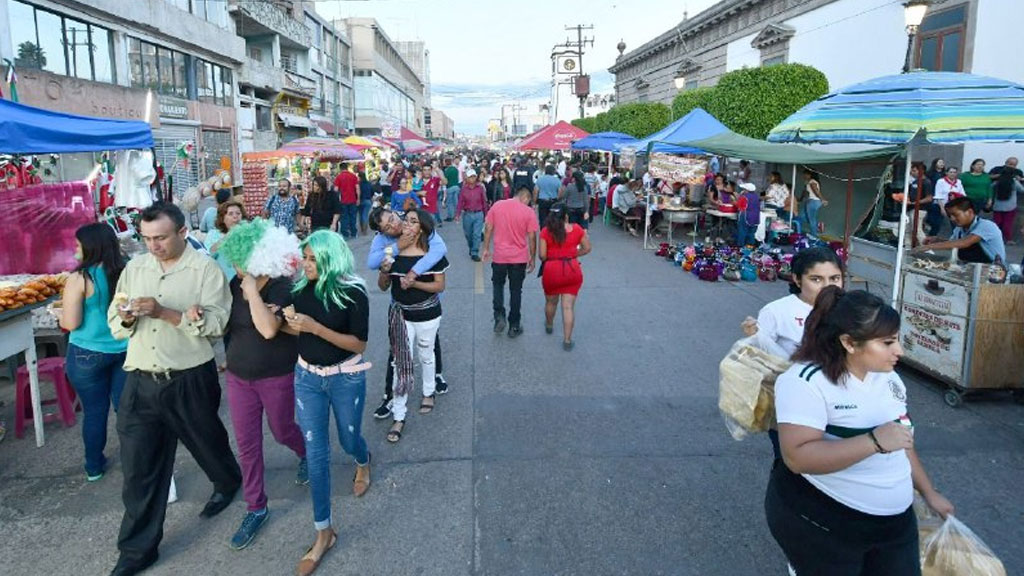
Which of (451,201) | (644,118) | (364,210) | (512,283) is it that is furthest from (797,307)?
(644,118)

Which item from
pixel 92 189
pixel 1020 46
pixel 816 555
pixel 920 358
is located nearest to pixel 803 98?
pixel 1020 46

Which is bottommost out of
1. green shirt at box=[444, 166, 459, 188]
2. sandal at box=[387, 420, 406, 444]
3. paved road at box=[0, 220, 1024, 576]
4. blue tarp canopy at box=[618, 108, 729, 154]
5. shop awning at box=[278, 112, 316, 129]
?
paved road at box=[0, 220, 1024, 576]

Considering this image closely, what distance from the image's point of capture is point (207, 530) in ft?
12.6

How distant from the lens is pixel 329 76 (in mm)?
55688

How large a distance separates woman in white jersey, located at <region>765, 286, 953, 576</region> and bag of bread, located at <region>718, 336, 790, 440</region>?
368 mm

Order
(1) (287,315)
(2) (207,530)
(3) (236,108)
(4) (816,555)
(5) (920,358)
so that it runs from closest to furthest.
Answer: (4) (816,555) < (1) (287,315) < (2) (207,530) < (5) (920,358) < (3) (236,108)

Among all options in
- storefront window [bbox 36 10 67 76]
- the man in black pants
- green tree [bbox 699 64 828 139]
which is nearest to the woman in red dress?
the man in black pants

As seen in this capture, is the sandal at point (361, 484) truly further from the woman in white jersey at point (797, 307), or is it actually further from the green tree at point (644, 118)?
the green tree at point (644, 118)

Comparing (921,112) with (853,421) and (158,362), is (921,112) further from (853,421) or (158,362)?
(158,362)

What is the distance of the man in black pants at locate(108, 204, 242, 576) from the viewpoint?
342cm

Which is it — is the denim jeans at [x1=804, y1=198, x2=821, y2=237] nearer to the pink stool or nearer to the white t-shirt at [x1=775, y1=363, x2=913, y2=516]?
the white t-shirt at [x1=775, y1=363, x2=913, y2=516]

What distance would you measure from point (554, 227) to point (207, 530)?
431cm

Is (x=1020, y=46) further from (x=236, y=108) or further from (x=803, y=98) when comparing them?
(x=236, y=108)

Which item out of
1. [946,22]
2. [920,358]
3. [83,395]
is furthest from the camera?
[946,22]
